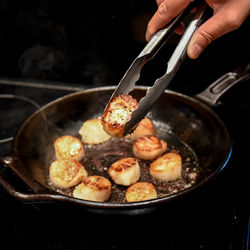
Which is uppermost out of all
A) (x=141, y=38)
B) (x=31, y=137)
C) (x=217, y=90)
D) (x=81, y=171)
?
(x=141, y=38)

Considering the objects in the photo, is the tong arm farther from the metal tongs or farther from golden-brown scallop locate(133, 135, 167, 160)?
golden-brown scallop locate(133, 135, 167, 160)

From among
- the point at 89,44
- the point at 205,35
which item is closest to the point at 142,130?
the point at 205,35

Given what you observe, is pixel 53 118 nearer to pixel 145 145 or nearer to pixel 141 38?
pixel 145 145

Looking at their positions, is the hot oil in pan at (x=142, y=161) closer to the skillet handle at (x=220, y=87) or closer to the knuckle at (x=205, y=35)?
the skillet handle at (x=220, y=87)

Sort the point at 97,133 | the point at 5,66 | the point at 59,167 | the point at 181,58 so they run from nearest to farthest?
1. the point at 181,58
2. the point at 59,167
3. the point at 97,133
4. the point at 5,66

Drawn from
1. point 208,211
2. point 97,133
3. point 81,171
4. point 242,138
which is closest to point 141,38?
point 97,133
